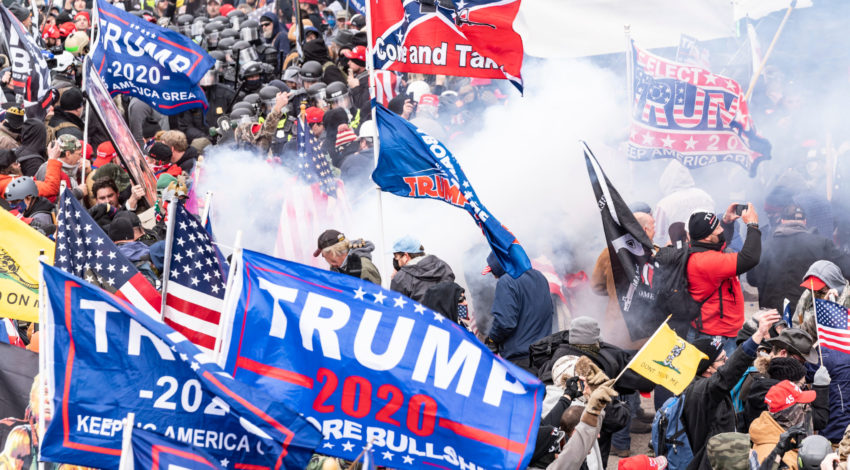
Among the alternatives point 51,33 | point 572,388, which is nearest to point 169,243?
point 572,388

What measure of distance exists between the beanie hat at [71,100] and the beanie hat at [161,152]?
7.22 feet

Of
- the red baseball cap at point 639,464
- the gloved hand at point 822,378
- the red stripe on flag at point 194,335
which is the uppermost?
the red stripe on flag at point 194,335

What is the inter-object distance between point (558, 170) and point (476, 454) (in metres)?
6.26

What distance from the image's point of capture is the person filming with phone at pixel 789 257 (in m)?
9.11

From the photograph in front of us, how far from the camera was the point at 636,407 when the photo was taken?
882 cm

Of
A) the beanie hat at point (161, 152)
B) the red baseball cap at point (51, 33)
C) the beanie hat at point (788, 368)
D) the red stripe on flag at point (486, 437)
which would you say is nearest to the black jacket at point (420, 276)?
the beanie hat at point (788, 368)

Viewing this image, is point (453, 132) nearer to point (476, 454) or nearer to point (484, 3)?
point (484, 3)

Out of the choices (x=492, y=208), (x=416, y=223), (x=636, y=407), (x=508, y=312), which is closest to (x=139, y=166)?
(x=416, y=223)

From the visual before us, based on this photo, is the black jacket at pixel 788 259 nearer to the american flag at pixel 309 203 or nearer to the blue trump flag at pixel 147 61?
the american flag at pixel 309 203

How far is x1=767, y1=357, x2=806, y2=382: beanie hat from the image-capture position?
21.5 ft

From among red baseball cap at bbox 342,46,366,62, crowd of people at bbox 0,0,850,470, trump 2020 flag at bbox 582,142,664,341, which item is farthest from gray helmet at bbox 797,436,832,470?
red baseball cap at bbox 342,46,366,62

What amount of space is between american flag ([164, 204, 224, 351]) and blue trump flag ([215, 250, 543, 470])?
1161 mm

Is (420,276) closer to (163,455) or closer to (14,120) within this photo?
(163,455)

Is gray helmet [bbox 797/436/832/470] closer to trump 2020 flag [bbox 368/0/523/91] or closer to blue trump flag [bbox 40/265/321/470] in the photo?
blue trump flag [bbox 40/265/321/470]
